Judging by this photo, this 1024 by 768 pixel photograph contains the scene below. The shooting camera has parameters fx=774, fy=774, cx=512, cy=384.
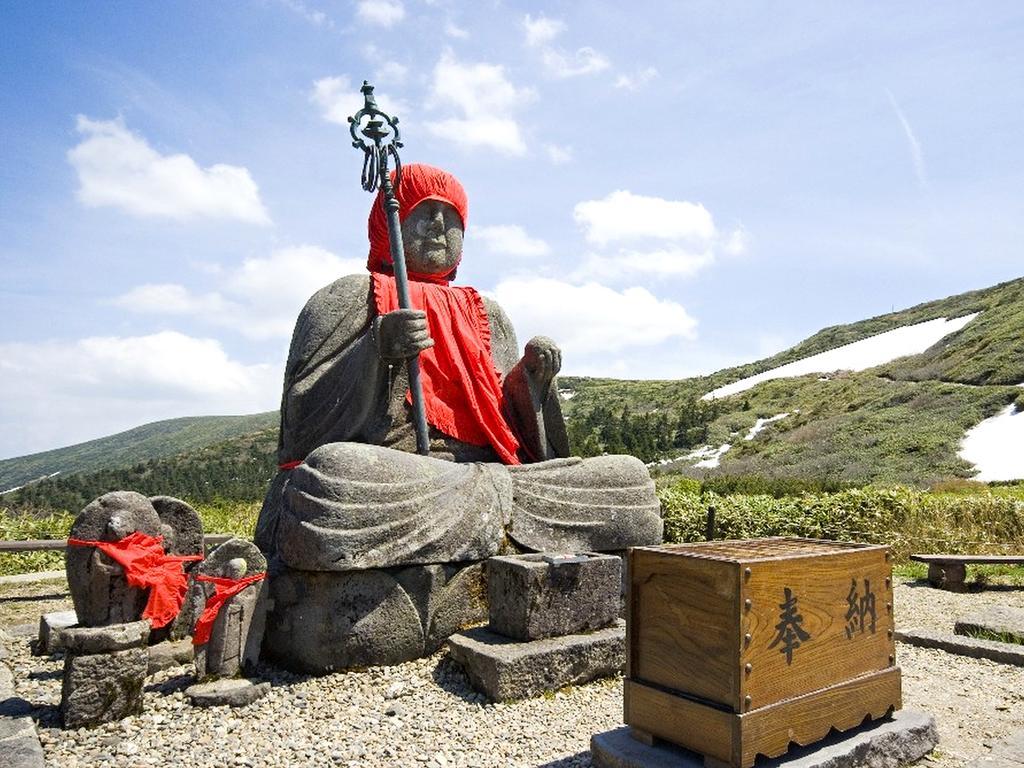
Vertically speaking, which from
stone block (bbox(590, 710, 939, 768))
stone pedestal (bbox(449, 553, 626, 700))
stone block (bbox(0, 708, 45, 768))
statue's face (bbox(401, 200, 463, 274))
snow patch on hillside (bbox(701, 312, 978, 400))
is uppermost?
snow patch on hillside (bbox(701, 312, 978, 400))

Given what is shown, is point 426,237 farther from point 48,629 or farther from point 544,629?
point 48,629

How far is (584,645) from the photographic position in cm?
452

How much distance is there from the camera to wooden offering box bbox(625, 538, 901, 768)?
296 cm

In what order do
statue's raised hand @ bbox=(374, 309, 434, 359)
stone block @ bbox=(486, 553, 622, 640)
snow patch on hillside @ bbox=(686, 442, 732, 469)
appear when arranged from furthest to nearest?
snow patch on hillside @ bbox=(686, 442, 732, 469)
statue's raised hand @ bbox=(374, 309, 434, 359)
stone block @ bbox=(486, 553, 622, 640)

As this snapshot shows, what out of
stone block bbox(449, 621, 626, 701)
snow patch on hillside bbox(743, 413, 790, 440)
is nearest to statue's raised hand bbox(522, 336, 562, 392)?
stone block bbox(449, 621, 626, 701)

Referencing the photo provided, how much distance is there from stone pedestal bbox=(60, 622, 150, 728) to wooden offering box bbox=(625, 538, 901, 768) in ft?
8.28

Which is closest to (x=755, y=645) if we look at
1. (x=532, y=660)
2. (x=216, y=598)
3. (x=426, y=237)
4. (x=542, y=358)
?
(x=532, y=660)

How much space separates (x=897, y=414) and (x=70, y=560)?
30.5 meters

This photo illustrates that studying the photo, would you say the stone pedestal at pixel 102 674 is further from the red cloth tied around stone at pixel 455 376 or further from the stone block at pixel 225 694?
the red cloth tied around stone at pixel 455 376

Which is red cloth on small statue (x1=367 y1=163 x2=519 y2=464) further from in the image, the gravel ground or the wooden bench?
the wooden bench

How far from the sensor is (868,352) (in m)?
51.0

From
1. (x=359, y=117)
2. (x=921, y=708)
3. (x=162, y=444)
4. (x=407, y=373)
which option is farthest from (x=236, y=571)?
(x=162, y=444)

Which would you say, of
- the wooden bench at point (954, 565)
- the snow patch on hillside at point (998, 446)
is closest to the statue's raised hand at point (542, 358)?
the wooden bench at point (954, 565)

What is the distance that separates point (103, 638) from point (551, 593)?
2394mm
